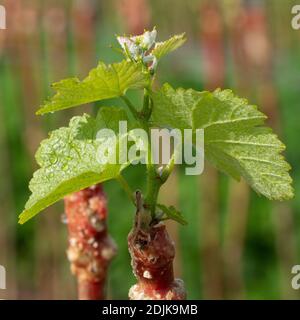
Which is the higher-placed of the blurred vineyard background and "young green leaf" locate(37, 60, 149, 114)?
the blurred vineyard background

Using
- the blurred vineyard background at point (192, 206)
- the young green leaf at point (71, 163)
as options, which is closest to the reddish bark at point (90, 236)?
the young green leaf at point (71, 163)

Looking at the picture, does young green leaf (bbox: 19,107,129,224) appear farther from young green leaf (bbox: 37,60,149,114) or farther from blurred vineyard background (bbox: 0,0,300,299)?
blurred vineyard background (bbox: 0,0,300,299)

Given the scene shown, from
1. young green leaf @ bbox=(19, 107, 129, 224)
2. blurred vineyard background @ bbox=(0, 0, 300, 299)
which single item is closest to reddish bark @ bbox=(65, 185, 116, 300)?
young green leaf @ bbox=(19, 107, 129, 224)

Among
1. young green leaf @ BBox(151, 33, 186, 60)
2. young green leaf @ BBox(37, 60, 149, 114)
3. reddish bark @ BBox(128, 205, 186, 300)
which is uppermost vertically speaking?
young green leaf @ BBox(151, 33, 186, 60)

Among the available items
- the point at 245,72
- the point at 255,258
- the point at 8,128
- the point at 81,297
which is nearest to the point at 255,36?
the point at 245,72

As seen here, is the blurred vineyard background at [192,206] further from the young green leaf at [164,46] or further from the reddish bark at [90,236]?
the young green leaf at [164,46]

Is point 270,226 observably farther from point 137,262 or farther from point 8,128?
point 137,262

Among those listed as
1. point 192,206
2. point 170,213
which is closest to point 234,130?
point 170,213

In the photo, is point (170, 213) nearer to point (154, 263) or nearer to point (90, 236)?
point (154, 263)
